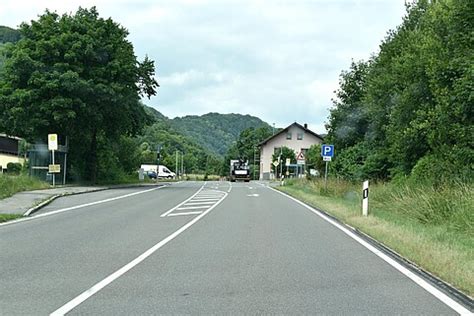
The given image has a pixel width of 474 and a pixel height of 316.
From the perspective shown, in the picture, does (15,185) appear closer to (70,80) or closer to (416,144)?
(70,80)

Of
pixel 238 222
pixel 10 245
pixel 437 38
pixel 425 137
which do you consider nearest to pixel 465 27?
pixel 437 38

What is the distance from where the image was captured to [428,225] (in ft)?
53.6

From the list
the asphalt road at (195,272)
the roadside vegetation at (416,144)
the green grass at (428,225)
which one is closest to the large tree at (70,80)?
the roadside vegetation at (416,144)

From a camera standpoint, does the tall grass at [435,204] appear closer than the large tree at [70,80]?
Yes

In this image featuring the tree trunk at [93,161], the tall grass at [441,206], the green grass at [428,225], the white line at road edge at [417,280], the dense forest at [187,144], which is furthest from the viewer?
the dense forest at [187,144]

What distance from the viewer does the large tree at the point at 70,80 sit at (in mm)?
36125

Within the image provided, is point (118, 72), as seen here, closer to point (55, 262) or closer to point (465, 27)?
point (465, 27)

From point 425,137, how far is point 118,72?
63.1 feet

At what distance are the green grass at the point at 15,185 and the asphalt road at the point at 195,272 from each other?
31.4 ft

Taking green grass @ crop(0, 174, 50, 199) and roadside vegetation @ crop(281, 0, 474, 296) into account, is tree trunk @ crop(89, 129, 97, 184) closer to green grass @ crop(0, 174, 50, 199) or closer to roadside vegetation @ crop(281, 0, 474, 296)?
green grass @ crop(0, 174, 50, 199)

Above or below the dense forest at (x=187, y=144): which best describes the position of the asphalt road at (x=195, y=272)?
below

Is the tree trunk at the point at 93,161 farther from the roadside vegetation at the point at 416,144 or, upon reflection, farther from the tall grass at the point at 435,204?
the tall grass at the point at 435,204

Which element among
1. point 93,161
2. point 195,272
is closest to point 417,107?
point 93,161

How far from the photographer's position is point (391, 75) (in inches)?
1576
